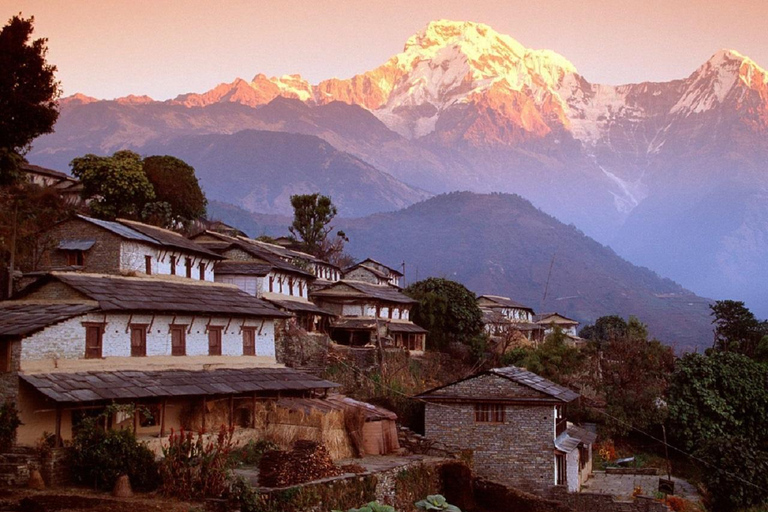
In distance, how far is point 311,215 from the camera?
9231 cm

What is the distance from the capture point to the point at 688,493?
46531 mm

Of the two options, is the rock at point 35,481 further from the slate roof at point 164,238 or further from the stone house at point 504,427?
the slate roof at point 164,238

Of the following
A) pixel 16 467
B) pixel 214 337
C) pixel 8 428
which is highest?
pixel 214 337

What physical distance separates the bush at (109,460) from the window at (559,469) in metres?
19.9

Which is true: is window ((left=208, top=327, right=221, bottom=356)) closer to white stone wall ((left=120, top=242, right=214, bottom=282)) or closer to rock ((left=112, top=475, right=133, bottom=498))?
white stone wall ((left=120, top=242, right=214, bottom=282))

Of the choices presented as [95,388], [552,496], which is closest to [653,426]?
[552,496]

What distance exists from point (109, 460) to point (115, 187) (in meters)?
38.0

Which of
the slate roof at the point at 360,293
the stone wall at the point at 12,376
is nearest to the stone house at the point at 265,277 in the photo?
the slate roof at the point at 360,293

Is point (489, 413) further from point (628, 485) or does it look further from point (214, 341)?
point (214, 341)

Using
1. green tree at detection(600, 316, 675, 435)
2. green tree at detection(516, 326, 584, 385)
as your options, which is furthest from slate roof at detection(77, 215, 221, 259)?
green tree at detection(600, 316, 675, 435)

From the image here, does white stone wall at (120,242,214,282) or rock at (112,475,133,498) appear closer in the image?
rock at (112,475,133,498)

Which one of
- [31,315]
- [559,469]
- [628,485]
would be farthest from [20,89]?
[628,485]

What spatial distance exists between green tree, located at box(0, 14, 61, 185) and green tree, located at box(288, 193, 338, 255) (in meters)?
60.3

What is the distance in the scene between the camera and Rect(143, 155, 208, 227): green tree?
70750 millimetres
